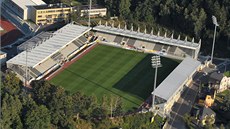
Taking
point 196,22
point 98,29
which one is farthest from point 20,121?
point 196,22

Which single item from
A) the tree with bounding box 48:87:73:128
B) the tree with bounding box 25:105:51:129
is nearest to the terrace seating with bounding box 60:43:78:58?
the tree with bounding box 48:87:73:128

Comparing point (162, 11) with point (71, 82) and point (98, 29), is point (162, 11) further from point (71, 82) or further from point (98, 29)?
point (71, 82)

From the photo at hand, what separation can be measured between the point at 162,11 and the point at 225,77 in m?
17.9

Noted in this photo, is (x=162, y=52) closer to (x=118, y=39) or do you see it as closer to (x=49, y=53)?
(x=118, y=39)

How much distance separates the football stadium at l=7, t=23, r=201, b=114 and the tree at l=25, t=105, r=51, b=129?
→ 8.00m

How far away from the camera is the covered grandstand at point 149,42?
58.0 metres

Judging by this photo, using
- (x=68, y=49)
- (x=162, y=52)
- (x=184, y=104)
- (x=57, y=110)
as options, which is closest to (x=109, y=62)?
(x=68, y=49)

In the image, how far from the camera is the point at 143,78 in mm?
52188

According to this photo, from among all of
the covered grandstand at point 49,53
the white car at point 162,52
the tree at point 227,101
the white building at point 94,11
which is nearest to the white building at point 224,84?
the tree at point 227,101

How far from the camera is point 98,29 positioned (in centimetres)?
6169

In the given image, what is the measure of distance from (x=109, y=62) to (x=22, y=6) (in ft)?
59.9

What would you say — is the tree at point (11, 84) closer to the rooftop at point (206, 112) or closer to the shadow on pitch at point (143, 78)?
the shadow on pitch at point (143, 78)

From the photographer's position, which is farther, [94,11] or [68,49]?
[94,11]

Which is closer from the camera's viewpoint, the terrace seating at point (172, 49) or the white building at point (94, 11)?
the terrace seating at point (172, 49)
